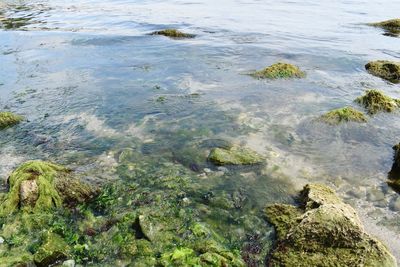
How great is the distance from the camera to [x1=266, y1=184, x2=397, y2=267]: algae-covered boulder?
683cm

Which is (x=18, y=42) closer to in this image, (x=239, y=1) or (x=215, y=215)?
(x=215, y=215)

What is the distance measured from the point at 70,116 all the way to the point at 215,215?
330 inches

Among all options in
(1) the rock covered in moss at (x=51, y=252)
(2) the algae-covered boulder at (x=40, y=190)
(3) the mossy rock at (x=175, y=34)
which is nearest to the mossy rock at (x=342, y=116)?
(2) the algae-covered boulder at (x=40, y=190)

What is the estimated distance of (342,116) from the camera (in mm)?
13727

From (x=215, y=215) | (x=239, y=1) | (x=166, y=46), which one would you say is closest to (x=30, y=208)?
(x=215, y=215)

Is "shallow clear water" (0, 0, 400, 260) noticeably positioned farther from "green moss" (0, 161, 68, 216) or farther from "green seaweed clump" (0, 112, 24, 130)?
"green moss" (0, 161, 68, 216)

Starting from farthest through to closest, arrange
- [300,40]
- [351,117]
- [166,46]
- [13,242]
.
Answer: [300,40]
[166,46]
[351,117]
[13,242]

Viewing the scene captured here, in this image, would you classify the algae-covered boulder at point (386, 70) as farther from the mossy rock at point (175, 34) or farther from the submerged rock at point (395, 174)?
the mossy rock at point (175, 34)

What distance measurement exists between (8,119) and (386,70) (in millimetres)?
18539

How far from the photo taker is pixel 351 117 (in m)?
13.7

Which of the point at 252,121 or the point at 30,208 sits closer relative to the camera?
the point at 30,208

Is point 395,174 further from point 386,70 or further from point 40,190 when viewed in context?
point 386,70

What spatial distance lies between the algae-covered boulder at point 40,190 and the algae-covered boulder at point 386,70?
1661 cm

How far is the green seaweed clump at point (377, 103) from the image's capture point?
14562mm
